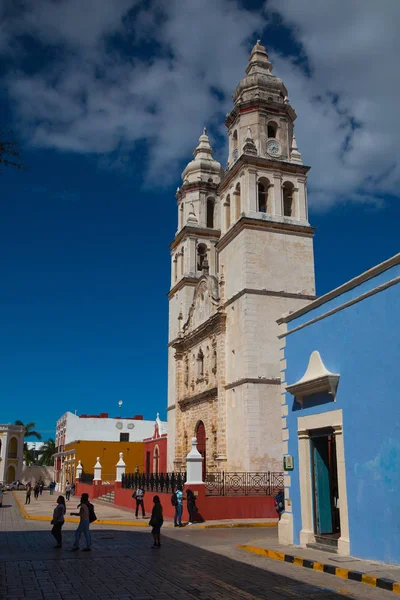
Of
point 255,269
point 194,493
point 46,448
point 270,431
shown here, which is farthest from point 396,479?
point 46,448

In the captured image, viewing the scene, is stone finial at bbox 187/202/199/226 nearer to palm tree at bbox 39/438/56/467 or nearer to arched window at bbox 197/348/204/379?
arched window at bbox 197/348/204/379

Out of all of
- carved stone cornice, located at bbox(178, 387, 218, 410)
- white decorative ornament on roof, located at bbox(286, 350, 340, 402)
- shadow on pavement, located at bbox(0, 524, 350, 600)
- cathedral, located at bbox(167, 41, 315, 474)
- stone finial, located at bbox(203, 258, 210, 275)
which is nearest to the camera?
shadow on pavement, located at bbox(0, 524, 350, 600)

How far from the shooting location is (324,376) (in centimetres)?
1180

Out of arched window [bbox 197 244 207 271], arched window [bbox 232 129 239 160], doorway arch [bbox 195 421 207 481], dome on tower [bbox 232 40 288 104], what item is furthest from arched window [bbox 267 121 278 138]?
doorway arch [bbox 195 421 207 481]

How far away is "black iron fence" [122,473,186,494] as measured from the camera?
2138 centimetres

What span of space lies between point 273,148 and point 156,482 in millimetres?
16253

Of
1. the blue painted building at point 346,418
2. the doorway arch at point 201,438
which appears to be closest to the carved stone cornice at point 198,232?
the doorway arch at point 201,438

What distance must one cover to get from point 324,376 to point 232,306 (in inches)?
583

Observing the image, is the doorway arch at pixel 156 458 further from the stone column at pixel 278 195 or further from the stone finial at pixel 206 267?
the stone column at pixel 278 195

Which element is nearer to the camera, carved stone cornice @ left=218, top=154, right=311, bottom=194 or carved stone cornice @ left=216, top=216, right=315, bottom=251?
carved stone cornice @ left=216, top=216, right=315, bottom=251

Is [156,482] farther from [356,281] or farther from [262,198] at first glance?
[356,281]

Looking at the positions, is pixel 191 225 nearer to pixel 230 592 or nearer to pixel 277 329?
pixel 277 329

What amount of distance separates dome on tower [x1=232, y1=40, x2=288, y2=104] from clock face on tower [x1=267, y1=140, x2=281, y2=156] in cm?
226

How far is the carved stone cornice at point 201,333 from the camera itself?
2733 centimetres
